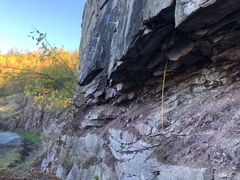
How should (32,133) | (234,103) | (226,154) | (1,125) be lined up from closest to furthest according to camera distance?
1. (226,154)
2. (234,103)
3. (32,133)
4. (1,125)

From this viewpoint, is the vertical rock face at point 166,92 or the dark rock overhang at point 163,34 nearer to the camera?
the vertical rock face at point 166,92

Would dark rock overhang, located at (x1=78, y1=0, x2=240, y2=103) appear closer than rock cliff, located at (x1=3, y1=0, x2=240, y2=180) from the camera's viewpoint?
No

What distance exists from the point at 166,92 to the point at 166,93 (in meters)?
0.03

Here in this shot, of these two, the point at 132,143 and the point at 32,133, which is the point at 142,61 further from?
the point at 32,133

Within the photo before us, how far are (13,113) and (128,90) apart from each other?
24.1 m

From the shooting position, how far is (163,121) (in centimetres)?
562

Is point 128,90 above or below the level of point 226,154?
above

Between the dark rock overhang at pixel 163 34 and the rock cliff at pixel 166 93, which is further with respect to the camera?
the dark rock overhang at pixel 163 34

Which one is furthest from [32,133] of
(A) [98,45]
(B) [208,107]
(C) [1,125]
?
(B) [208,107]

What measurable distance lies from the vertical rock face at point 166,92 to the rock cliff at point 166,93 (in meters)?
0.01

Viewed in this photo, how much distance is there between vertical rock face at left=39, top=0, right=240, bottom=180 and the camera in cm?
422

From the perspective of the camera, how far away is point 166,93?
627cm

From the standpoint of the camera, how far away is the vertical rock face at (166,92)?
4.22 m

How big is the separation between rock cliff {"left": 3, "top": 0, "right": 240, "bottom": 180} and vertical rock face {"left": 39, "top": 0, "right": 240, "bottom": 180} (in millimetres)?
13
